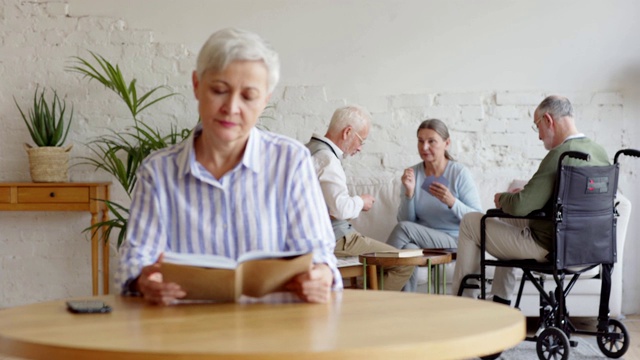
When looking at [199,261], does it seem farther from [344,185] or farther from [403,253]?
[344,185]

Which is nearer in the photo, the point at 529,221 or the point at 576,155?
the point at 576,155

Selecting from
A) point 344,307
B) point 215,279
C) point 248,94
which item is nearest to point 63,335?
point 215,279

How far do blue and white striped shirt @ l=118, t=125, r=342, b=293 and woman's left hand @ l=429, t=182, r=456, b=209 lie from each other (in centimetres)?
335

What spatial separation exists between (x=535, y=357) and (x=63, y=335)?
135 inches

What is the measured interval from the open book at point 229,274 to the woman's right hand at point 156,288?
1 cm

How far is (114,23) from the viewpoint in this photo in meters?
6.19

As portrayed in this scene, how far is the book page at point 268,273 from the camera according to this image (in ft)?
5.85

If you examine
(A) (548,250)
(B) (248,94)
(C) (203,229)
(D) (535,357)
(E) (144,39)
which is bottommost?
(D) (535,357)

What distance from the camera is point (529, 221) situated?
4.71m

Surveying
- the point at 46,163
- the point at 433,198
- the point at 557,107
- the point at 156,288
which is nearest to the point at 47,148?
the point at 46,163

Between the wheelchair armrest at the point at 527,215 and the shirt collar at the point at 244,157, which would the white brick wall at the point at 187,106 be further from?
the shirt collar at the point at 244,157

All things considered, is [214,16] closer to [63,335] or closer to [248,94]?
[248,94]

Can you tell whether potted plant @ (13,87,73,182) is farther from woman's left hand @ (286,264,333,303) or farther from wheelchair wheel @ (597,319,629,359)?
woman's left hand @ (286,264,333,303)

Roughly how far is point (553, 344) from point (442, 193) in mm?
1232
